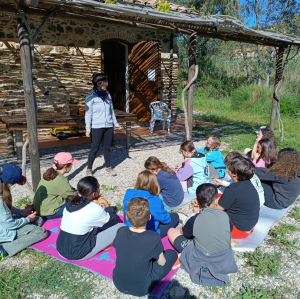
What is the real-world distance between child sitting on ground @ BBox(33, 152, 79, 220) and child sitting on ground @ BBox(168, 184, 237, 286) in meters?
1.56

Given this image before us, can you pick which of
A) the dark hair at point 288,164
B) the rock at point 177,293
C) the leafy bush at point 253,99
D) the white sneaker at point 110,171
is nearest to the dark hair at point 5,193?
the rock at point 177,293

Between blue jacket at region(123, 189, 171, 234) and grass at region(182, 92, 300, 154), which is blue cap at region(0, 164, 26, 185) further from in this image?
grass at region(182, 92, 300, 154)

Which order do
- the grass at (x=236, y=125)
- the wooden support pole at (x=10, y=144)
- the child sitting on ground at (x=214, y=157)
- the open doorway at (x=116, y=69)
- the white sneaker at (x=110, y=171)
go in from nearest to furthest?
the child sitting on ground at (x=214, y=157) < the white sneaker at (x=110, y=171) < the wooden support pole at (x=10, y=144) < the grass at (x=236, y=125) < the open doorway at (x=116, y=69)

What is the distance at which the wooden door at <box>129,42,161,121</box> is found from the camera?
29.5ft

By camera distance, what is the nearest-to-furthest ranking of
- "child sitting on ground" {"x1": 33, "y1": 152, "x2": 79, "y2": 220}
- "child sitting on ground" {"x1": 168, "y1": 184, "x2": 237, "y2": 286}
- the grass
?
"child sitting on ground" {"x1": 168, "y1": 184, "x2": 237, "y2": 286}
"child sitting on ground" {"x1": 33, "y1": 152, "x2": 79, "y2": 220}
the grass

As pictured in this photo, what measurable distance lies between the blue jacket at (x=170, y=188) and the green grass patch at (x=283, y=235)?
1190 mm

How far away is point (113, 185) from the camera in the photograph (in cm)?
486

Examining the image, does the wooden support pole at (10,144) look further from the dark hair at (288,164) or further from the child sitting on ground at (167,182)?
the dark hair at (288,164)

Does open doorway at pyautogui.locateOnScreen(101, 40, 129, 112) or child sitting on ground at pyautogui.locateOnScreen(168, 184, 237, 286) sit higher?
open doorway at pyautogui.locateOnScreen(101, 40, 129, 112)

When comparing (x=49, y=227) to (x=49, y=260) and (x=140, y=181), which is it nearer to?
(x=49, y=260)

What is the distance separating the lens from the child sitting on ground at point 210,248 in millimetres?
2582

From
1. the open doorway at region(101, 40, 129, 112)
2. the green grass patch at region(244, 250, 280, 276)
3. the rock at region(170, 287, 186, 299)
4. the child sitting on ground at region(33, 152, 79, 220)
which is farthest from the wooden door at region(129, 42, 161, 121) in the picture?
the rock at region(170, 287, 186, 299)

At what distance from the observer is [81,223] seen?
2719 millimetres

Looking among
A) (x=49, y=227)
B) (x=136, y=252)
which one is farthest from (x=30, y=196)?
(x=136, y=252)
